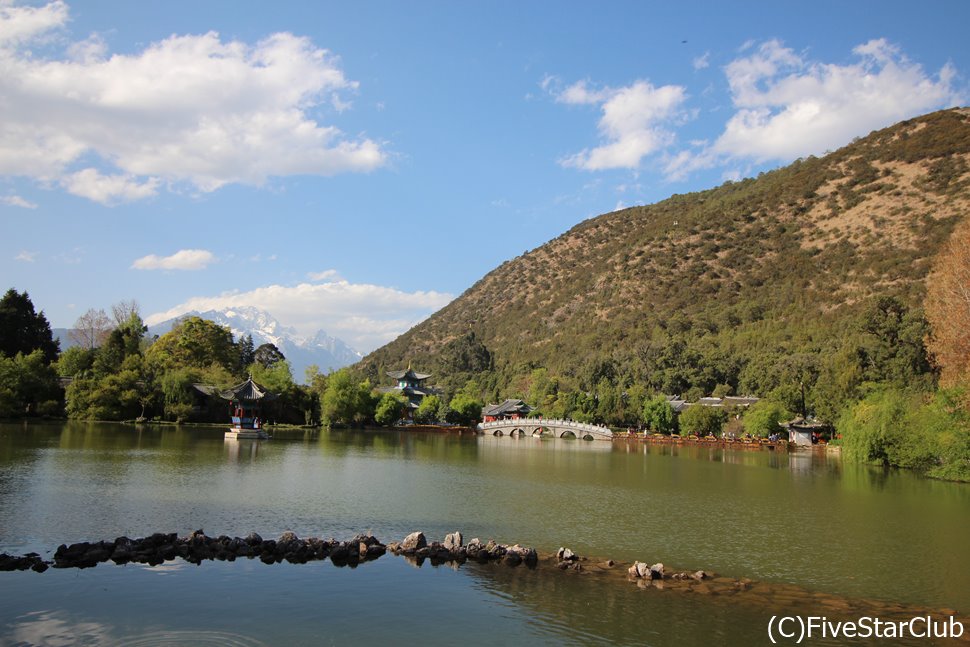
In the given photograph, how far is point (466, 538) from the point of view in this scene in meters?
17.8

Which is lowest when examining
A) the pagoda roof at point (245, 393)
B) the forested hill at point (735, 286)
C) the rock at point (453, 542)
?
the rock at point (453, 542)

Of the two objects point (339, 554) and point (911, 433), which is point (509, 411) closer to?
point (911, 433)

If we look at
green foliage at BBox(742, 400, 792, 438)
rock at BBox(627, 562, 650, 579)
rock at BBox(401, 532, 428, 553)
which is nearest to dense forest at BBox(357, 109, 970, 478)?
green foliage at BBox(742, 400, 792, 438)

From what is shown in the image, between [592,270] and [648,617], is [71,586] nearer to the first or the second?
[648,617]

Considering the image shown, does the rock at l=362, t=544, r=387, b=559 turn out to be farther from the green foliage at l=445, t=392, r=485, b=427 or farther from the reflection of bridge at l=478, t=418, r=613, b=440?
the green foliage at l=445, t=392, r=485, b=427

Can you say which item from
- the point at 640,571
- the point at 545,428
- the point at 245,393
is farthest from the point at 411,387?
the point at 640,571

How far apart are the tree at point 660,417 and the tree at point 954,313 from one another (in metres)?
47.0

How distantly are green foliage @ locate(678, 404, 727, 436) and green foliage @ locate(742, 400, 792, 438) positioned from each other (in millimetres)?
4687

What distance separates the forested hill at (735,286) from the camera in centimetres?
8731

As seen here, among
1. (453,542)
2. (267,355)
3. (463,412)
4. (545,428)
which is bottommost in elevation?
(545,428)

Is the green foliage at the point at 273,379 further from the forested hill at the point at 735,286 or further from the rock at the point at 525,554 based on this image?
the rock at the point at 525,554

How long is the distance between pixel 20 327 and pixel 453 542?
214ft

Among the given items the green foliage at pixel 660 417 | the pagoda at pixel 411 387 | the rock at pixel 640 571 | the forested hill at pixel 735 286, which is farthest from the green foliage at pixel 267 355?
the rock at pixel 640 571

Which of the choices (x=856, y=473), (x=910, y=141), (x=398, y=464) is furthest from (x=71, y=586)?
(x=910, y=141)
